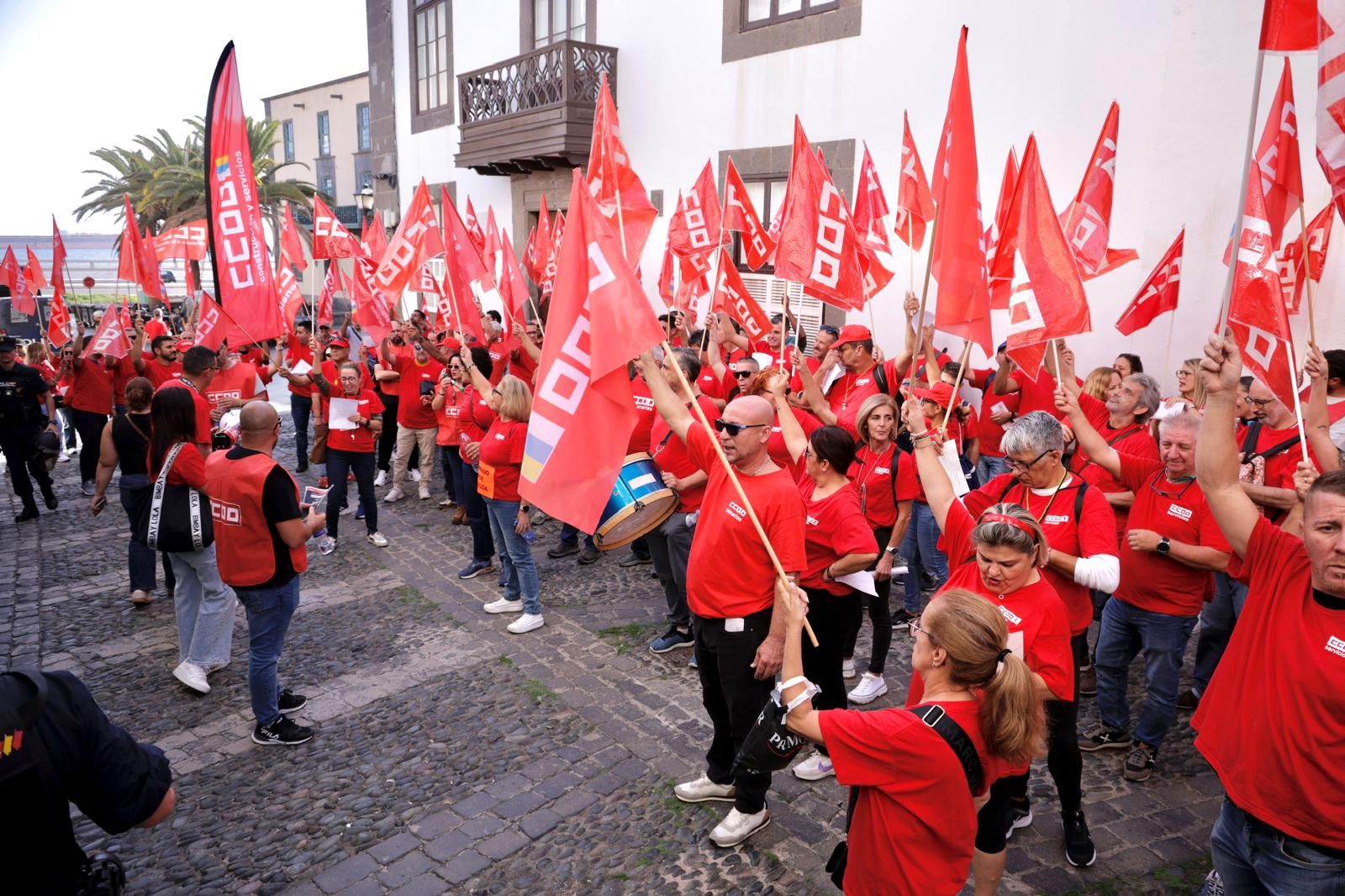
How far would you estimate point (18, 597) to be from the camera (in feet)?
24.6

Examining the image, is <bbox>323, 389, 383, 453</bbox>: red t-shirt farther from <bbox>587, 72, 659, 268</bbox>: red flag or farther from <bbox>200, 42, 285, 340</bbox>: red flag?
<bbox>587, 72, 659, 268</bbox>: red flag

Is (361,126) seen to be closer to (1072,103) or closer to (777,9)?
(777,9)

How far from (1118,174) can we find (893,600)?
5.07 m

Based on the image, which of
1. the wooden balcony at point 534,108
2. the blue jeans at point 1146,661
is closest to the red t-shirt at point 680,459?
the blue jeans at point 1146,661

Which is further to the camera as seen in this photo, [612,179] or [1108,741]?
[612,179]

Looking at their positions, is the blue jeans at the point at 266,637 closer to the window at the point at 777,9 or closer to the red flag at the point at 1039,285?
the red flag at the point at 1039,285

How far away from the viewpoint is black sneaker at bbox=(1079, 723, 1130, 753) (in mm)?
4781

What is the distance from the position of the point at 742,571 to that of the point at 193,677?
402 cm

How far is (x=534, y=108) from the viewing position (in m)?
16.1

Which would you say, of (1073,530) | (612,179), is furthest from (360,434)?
(1073,530)

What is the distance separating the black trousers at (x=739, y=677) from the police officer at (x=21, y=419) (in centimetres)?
944

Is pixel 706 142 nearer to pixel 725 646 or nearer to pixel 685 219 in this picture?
pixel 685 219

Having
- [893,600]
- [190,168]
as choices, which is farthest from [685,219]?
[190,168]

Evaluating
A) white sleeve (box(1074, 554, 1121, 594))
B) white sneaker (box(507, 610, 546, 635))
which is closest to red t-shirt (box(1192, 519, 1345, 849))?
white sleeve (box(1074, 554, 1121, 594))
